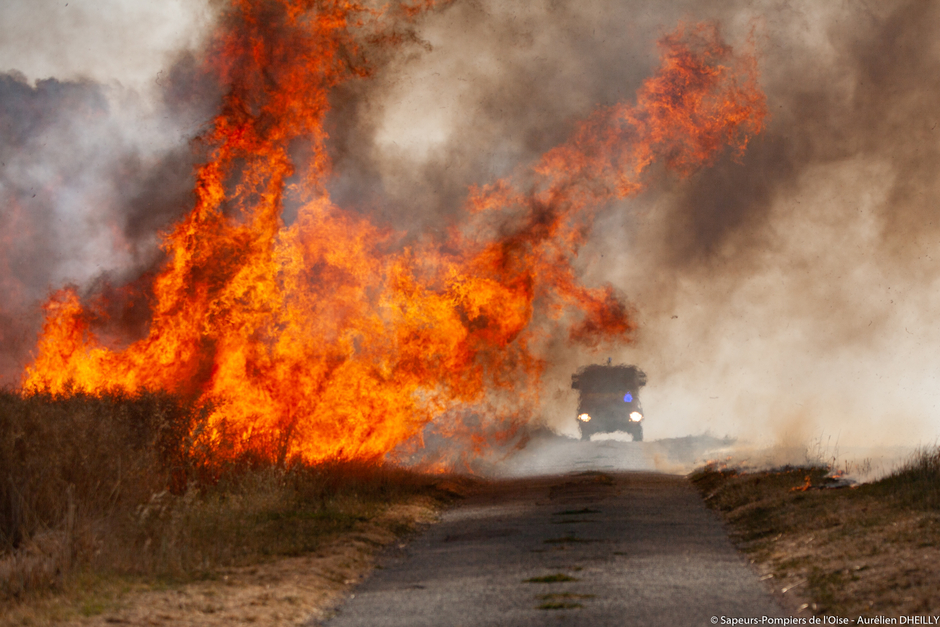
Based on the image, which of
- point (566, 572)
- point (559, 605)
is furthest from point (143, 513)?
point (559, 605)

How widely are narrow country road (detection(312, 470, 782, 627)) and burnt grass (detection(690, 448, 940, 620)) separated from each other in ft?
1.29

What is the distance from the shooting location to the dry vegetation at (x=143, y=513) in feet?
29.7

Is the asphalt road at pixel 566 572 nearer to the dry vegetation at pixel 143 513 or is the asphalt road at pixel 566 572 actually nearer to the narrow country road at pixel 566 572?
the narrow country road at pixel 566 572

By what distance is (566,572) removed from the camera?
10.2 meters

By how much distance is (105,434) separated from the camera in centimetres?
1209

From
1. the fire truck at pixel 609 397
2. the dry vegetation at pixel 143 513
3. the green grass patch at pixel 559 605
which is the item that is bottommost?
the green grass patch at pixel 559 605

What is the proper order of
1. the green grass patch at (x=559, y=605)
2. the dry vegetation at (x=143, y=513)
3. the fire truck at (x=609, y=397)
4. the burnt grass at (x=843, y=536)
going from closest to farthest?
the burnt grass at (x=843, y=536) → the green grass patch at (x=559, y=605) → the dry vegetation at (x=143, y=513) → the fire truck at (x=609, y=397)

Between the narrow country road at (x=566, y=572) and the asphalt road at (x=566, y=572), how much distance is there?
0.04 ft

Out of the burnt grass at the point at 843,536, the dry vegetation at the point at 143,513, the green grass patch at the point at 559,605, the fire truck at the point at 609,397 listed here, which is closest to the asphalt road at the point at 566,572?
the green grass patch at the point at 559,605

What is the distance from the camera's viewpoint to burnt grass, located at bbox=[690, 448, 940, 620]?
8258 mm

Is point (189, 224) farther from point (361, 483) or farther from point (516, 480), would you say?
point (516, 480)

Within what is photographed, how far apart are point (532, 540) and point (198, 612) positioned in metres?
5.17

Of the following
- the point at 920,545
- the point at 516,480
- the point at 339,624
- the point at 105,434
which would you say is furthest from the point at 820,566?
the point at 516,480

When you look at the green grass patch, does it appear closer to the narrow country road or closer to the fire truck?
the narrow country road
